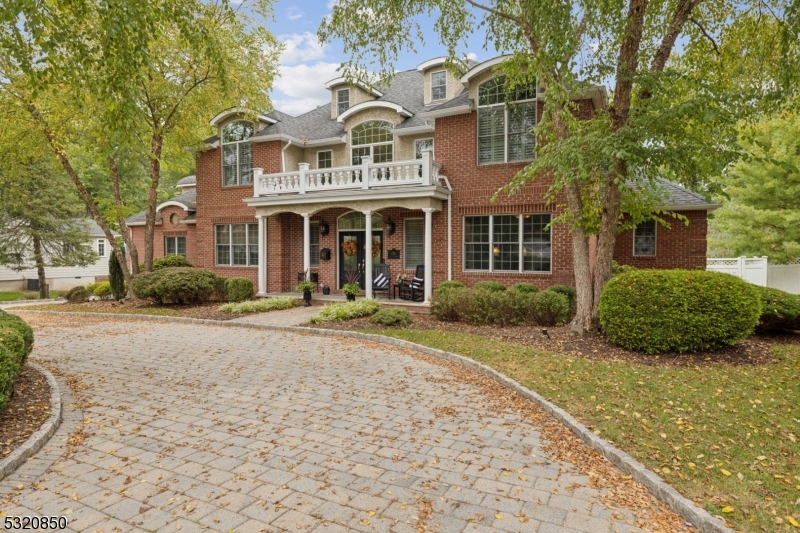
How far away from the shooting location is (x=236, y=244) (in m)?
18.7

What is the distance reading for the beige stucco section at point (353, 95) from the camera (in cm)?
1792

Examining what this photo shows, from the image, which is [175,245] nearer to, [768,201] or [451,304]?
[451,304]

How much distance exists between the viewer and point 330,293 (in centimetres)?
1719

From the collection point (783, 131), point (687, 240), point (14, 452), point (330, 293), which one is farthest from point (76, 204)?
point (783, 131)

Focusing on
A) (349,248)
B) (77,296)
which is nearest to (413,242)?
(349,248)

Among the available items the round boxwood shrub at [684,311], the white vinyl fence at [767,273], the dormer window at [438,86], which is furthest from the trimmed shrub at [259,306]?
the white vinyl fence at [767,273]

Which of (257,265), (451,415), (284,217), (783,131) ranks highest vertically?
(783,131)

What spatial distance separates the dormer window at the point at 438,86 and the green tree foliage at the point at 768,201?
1197cm

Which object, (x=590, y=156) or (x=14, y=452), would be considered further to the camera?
(x=590, y=156)

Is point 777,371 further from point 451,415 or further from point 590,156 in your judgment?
point 451,415

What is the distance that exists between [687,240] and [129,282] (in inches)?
734

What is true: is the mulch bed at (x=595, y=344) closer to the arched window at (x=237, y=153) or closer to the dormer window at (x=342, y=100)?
the arched window at (x=237, y=153)

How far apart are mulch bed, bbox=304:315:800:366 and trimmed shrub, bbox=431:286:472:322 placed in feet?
1.04

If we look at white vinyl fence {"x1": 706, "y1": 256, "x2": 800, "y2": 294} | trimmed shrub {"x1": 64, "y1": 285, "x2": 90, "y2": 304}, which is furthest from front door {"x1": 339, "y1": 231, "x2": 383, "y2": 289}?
white vinyl fence {"x1": 706, "y1": 256, "x2": 800, "y2": 294}
